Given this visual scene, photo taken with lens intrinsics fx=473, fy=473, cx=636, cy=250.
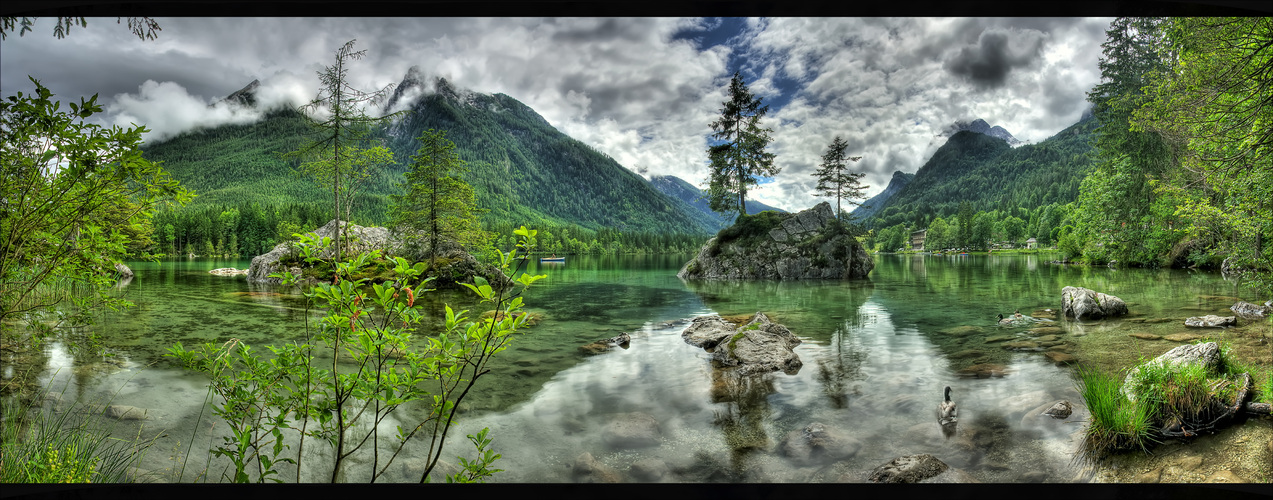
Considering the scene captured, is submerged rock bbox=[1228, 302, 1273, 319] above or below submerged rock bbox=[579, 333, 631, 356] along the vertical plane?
above

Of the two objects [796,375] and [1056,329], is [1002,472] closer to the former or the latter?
[796,375]

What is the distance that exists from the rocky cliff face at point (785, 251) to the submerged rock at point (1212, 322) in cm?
2199

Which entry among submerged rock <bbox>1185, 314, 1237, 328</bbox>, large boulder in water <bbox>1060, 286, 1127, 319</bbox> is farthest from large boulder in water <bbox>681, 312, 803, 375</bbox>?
large boulder in water <bbox>1060, 286, 1127, 319</bbox>

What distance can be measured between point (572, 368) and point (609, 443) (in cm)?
356

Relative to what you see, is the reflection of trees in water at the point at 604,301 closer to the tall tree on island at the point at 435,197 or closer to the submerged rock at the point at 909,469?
the tall tree on island at the point at 435,197

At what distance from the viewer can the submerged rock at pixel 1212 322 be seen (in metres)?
10.3

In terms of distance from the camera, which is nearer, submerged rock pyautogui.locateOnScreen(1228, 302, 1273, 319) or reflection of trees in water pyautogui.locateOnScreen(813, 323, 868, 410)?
reflection of trees in water pyautogui.locateOnScreen(813, 323, 868, 410)

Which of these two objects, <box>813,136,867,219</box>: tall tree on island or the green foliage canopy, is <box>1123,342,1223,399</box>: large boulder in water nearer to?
the green foliage canopy

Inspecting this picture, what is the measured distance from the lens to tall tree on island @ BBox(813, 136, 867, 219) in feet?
136

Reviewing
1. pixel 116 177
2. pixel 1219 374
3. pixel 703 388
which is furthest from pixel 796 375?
pixel 116 177

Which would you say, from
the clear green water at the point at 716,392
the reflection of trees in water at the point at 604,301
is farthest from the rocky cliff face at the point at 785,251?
the clear green water at the point at 716,392

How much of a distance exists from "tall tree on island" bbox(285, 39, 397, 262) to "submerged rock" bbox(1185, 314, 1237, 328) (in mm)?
27863

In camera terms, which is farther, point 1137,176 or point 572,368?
point 1137,176

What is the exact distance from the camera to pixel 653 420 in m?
6.37
